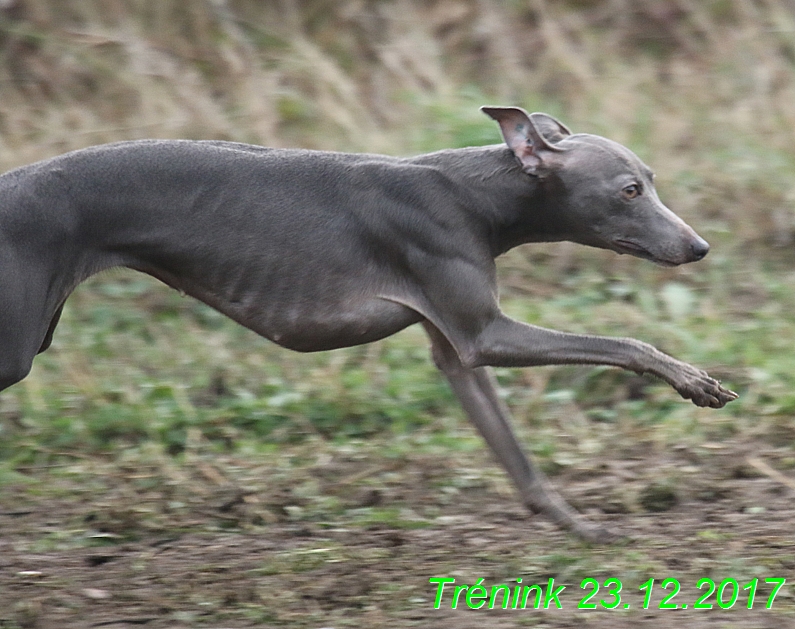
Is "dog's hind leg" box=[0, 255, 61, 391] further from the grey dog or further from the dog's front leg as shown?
the dog's front leg

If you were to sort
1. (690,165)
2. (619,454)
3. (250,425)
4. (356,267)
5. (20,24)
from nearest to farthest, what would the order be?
(356,267) → (619,454) → (250,425) → (690,165) → (20,24)

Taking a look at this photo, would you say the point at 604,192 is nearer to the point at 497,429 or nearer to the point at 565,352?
the point at 565,352

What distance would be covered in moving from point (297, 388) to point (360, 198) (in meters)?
1.81

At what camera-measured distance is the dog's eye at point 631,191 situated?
4383 millimetres

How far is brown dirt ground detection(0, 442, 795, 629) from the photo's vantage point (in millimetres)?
4098

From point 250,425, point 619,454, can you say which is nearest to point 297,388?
point 250,425

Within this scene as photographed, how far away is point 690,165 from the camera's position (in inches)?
309

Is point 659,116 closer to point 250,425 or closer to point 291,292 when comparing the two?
point 250,425

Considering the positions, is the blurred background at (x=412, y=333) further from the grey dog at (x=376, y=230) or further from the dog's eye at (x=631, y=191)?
the dog's eye at (x=631, y=191)

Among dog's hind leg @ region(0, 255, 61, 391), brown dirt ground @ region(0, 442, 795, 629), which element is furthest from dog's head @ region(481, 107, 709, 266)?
dog's hind leg @ region(0, 255, 61, 391)

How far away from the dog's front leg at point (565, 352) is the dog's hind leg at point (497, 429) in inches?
13.0

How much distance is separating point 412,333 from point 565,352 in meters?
2.30

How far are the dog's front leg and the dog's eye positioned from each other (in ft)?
1.58

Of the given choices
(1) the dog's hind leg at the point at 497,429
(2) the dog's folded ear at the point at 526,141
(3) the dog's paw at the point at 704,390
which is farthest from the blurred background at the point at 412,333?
(2) the dog's folded ear at the point at 526,141
